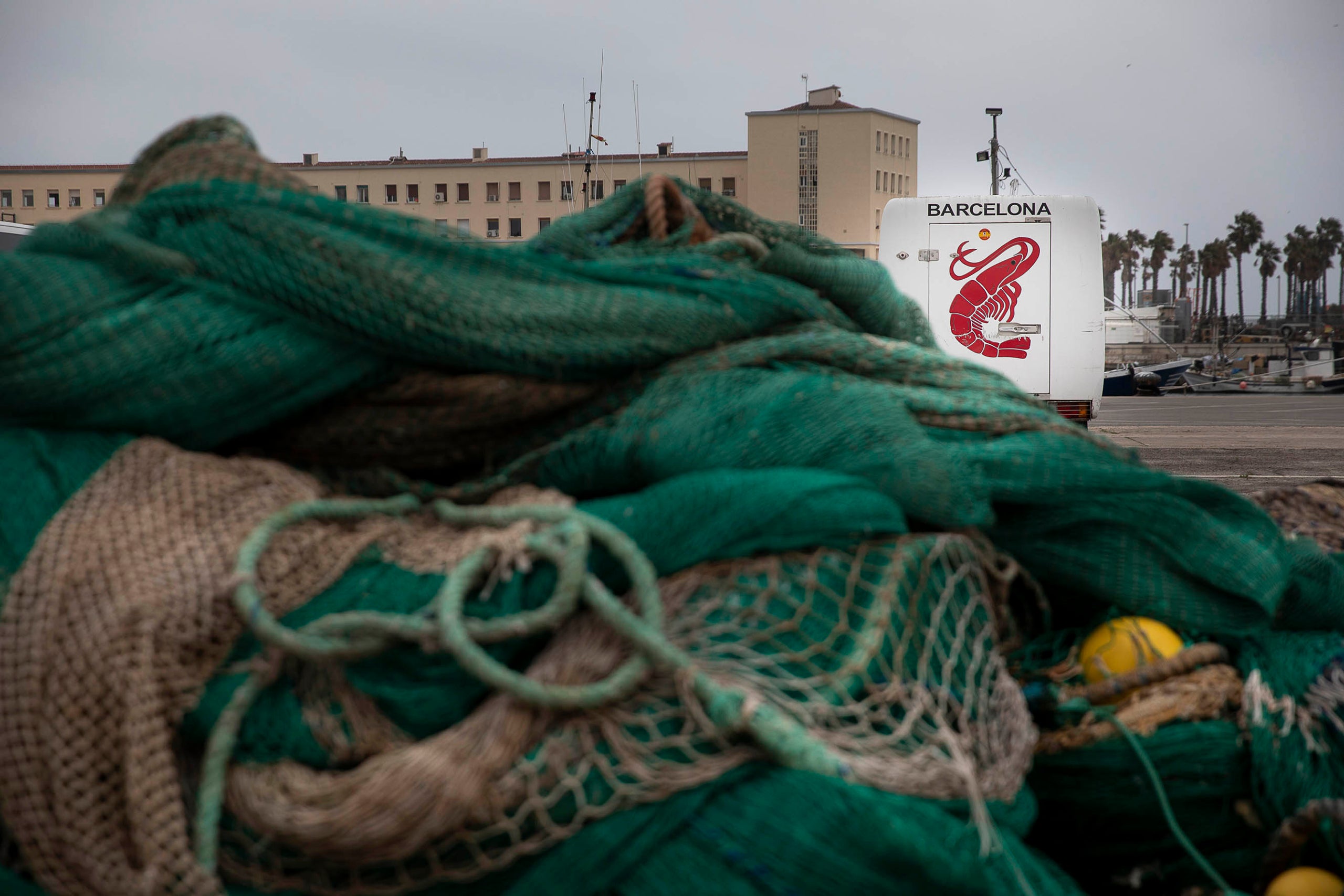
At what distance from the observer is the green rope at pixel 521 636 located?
1.41m

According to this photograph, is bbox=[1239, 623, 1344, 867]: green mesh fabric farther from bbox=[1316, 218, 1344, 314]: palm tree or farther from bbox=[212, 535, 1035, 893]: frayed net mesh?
bbox=[1316, 218, 1344, 314]: palm tree

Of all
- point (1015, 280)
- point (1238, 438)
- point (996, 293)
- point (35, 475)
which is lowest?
point (1238, 438)

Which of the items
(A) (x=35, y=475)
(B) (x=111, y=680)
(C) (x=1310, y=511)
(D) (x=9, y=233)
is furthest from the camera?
(D) (x=9, y=233)

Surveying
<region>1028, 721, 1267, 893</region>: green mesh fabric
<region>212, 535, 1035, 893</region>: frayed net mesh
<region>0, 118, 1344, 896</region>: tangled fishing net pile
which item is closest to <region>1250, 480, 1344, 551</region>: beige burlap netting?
<region>0, 118, 1344, 896</region>: tangled fishing net pile

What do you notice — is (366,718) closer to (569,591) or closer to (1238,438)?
(569,591)

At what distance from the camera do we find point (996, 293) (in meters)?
12.3

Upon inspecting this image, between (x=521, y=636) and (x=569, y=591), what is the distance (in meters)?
0.09

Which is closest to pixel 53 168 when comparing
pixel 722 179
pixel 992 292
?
pixel 722 179

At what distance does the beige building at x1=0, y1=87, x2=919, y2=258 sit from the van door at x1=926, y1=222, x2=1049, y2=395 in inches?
2109

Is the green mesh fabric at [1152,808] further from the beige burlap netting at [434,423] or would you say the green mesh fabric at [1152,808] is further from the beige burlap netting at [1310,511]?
the beige burlap netting at [434,423]

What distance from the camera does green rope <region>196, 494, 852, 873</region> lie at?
1409 mm

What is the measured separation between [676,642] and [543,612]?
0.64 feet

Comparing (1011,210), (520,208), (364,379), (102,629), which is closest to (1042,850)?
(364,379)

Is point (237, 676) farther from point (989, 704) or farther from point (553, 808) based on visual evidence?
point (989, 704)
